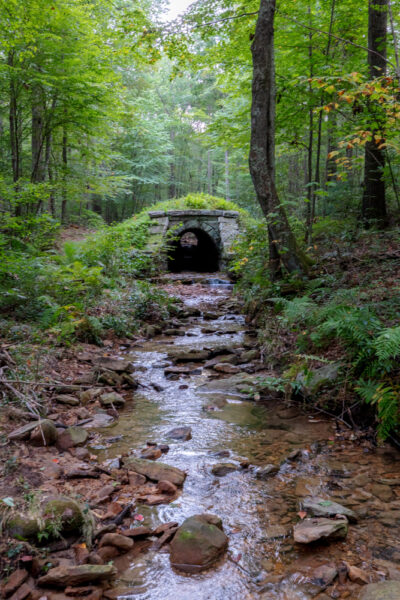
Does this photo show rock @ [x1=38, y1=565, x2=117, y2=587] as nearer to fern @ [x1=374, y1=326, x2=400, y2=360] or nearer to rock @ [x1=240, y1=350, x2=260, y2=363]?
fern @ [x1=374, y1=326, x2=400, y2=360]

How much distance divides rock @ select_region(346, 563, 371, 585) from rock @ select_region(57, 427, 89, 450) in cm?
226

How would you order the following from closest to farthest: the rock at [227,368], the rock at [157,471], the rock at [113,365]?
1. the rock at [157,471]
2. the rock at [113,365]
3. the rock at [227,368]

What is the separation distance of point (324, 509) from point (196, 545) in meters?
0.85

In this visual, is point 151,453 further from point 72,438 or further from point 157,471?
point 72,438

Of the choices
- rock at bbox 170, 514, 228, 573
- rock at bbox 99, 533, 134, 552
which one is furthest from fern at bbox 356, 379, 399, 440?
rock at bbox 99, 533, 134, 552

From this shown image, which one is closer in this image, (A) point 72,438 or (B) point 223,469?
(B) point 223,469

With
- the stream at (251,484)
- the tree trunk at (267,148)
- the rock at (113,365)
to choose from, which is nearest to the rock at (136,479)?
the stream at (251,484)

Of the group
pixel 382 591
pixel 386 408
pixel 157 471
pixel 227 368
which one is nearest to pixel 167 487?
pixel 157 471

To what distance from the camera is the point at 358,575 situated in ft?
6.04

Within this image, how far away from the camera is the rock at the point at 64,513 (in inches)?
81.7

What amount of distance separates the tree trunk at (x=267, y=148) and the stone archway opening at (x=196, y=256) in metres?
9.39

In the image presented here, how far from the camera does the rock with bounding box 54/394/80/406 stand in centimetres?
393

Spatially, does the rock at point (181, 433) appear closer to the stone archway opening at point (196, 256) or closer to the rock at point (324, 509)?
the rock at point (324, 509)

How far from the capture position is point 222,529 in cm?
225
